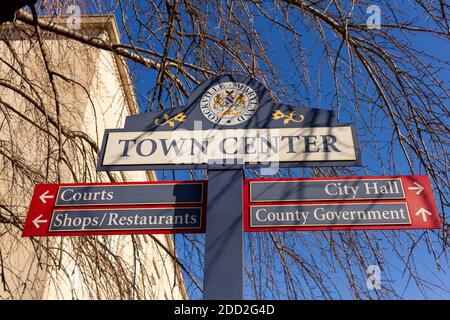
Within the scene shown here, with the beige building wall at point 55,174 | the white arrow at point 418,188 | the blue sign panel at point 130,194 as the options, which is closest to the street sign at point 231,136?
the blue sign panel at point 130,194

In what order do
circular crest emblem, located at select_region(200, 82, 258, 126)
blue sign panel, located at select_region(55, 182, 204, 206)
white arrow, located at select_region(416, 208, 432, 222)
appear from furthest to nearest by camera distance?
circular crest emblem, located at select_region(200, 82, 258, 126) < blue sign panel, located at select_region(55, 182, 204, 206) < white arrow, located at select_region(416, 208, 432, 222)

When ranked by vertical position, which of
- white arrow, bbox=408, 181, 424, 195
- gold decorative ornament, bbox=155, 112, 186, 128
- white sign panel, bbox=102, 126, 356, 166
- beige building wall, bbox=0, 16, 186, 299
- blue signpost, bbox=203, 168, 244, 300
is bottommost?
blue signpost, bbox=203, 168, 244, 300

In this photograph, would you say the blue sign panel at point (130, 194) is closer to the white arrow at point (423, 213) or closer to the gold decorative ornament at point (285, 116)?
the gold decorative ornament at point (285, 116)

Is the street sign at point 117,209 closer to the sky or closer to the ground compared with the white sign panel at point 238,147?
closer to the ground

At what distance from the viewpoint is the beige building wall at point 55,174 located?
3316mm

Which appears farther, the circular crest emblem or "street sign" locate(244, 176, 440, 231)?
the circular crest emblem

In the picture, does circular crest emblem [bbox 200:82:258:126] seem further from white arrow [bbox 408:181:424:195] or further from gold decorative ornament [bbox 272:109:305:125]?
white arrow [bbox 408:181:424:195]

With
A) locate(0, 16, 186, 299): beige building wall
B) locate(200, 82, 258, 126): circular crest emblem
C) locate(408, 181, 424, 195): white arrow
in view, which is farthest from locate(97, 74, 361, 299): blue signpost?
locate(0, 16, 186, 299): beige building wall

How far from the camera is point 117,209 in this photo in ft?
6.15

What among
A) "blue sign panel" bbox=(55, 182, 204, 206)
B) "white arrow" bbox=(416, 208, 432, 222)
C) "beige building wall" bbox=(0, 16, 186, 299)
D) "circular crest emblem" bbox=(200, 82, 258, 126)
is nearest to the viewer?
"white arrow" bbox=(416, 208, 432, 222)

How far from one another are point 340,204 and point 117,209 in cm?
98

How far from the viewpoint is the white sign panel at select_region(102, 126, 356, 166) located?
1931 millimetres

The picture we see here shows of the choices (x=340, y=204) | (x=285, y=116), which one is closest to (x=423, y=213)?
(x=340, y=204)
